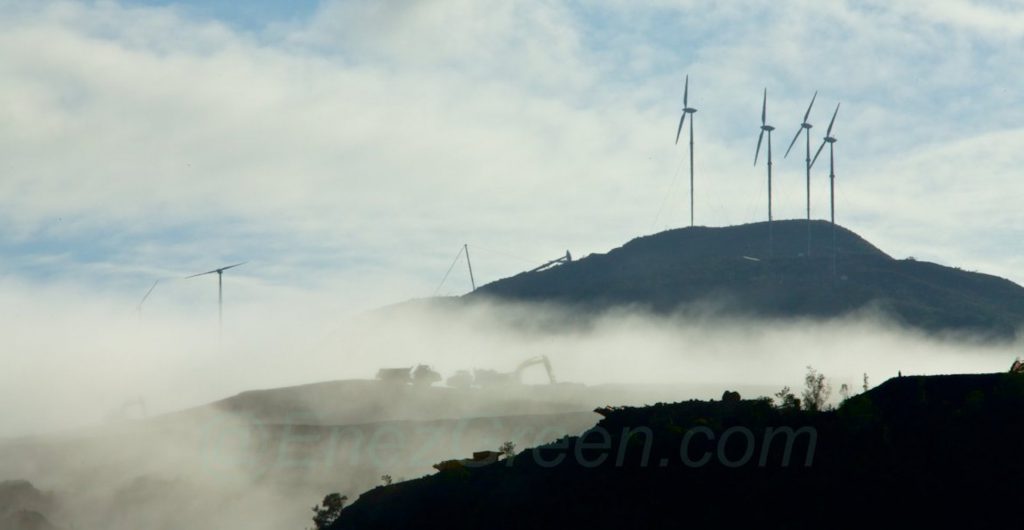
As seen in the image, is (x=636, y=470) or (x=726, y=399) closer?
(x=636, y=470)

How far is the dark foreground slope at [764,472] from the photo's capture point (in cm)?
7688

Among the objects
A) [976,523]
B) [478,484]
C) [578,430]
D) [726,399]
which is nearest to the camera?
[976,523]

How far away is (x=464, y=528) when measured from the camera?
310 ft

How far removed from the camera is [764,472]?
85375 millimetres

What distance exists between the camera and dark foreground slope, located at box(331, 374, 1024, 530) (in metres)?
76.9

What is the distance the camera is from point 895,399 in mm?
92000

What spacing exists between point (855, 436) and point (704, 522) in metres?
10.7

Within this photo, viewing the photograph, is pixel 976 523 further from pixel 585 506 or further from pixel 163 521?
pixel 163 521

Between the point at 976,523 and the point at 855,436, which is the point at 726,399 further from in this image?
the point at 976,523

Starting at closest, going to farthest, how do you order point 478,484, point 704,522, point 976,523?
point 976,523, point 704,522, point 478,484

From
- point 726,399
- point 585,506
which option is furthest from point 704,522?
point 726,399

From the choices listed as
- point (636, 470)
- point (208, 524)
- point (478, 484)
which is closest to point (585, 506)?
point (636, 470)

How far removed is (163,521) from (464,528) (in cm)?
9893

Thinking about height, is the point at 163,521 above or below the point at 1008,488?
below
